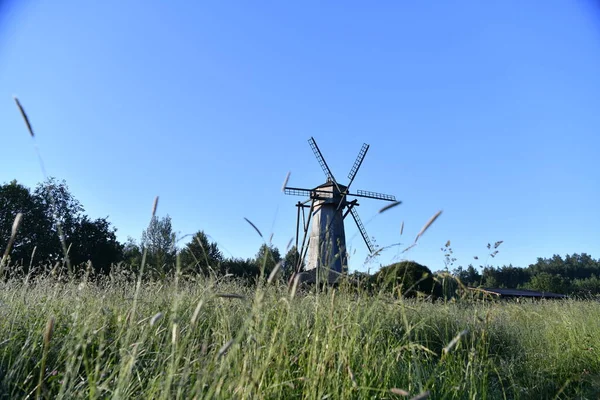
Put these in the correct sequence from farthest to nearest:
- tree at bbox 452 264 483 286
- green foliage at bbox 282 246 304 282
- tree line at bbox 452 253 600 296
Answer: tree line at bbox 452 253 600 296 → tree at bbox 452 264 483 286 → green foliage at bbox 282 246 304 282

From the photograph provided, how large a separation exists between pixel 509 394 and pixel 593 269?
9308cm

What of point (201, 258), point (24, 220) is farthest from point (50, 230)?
point (201, 258)

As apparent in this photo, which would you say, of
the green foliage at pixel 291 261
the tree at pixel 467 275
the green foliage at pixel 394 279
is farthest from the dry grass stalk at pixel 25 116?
the tree at pixel 467 275

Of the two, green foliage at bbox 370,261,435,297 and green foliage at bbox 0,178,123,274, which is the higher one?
green foliage at bbox 0,178,123,274

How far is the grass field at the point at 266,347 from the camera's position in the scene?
1867 mm

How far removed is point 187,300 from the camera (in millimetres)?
4449

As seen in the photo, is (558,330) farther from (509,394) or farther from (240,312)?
(240,312)

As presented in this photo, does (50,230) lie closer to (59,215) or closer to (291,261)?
(59,215)

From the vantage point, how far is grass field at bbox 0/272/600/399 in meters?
1.87

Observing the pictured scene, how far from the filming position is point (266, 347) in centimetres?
232

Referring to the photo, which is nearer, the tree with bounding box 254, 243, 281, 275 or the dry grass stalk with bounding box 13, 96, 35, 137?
the dry grass stalk with bounding box 13, 96, 35, 137

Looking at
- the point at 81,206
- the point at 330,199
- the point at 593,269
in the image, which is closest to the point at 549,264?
the point at 593,269

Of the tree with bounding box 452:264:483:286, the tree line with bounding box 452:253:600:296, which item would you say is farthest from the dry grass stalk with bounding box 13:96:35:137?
the tree line with bounding box 452:253:600:296

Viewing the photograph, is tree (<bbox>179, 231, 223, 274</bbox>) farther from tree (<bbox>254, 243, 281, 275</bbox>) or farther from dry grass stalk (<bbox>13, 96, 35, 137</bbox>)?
dry grass stalk (<bbox>13, 96, 35, 137</bbox>)
